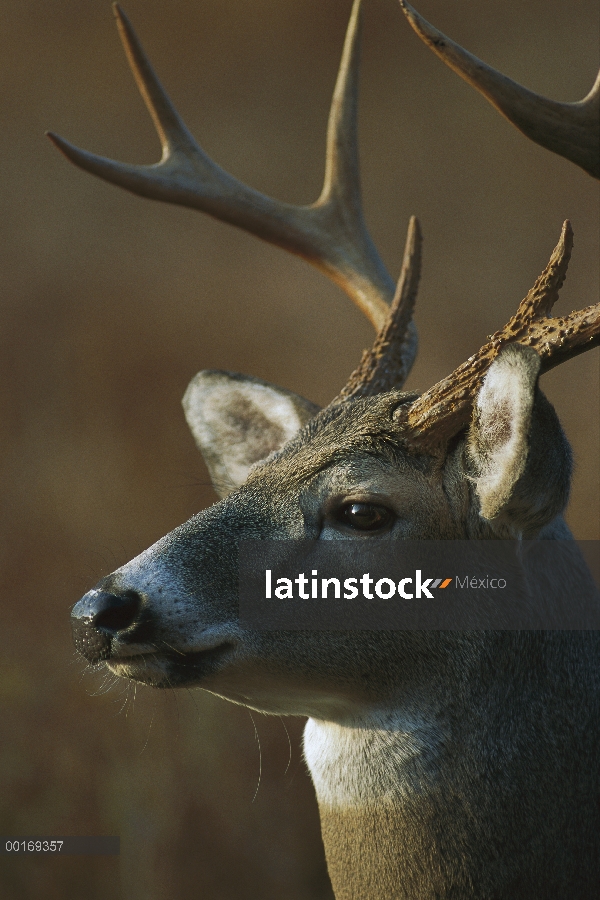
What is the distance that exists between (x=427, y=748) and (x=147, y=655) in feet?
1.32

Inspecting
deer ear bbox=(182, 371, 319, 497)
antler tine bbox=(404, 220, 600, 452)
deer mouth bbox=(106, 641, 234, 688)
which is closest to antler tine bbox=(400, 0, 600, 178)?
antler tine bbox=(404, 220, 600, 452)

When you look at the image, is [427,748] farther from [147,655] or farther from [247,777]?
[247,777]

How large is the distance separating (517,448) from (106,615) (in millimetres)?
553

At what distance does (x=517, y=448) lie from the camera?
1.19m

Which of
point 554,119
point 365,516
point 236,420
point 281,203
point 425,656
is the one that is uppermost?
point 281,203

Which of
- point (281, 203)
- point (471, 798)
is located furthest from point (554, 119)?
point (471, 798)

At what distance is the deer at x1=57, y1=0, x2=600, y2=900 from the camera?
48.1 inches

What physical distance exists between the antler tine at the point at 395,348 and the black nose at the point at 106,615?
2.02ft

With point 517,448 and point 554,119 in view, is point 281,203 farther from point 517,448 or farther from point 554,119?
point 517,448

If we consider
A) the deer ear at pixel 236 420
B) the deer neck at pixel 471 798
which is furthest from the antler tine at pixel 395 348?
the deer neck at pixel 471 798

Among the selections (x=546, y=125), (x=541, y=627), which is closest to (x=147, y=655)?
(x=541, y=627)

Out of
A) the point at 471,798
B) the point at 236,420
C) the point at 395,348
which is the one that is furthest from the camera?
the point at 236,420

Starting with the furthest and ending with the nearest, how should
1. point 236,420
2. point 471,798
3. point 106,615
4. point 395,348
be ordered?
point 236,420 < point 395,348 < point 471,798 < point 106,615

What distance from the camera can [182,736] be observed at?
2.97 metres
